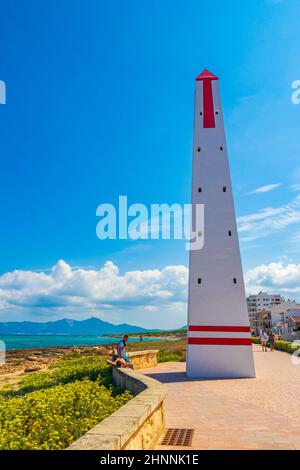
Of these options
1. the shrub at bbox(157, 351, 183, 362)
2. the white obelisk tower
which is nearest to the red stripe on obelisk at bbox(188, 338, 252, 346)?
the white obelisk tower

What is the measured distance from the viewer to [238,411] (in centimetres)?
929

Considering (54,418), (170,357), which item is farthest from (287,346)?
(54,418)

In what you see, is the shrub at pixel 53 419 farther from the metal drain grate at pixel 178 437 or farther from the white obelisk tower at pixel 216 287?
the white obelisk tower at pixel 216 287

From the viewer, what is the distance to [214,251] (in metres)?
17.3

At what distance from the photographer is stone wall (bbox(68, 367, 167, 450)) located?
4047 millimetres

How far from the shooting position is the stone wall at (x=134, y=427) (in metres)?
4.05

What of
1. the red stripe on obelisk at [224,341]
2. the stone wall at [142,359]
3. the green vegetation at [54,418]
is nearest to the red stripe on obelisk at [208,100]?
the red stripe on obelisk at [224,341]

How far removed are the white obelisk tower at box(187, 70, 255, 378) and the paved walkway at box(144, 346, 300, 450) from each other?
1.16 meters

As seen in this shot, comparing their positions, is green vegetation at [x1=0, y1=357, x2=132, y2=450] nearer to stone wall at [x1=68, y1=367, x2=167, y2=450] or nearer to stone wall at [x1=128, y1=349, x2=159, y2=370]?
stone wall at [x1=68, y1=367, x2=167, y2=450]

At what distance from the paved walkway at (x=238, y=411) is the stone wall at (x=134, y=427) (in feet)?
2.24

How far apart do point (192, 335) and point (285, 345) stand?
60.7 feet

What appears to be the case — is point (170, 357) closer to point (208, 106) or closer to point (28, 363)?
point (208, 106)

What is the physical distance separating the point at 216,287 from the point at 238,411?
806 cm
